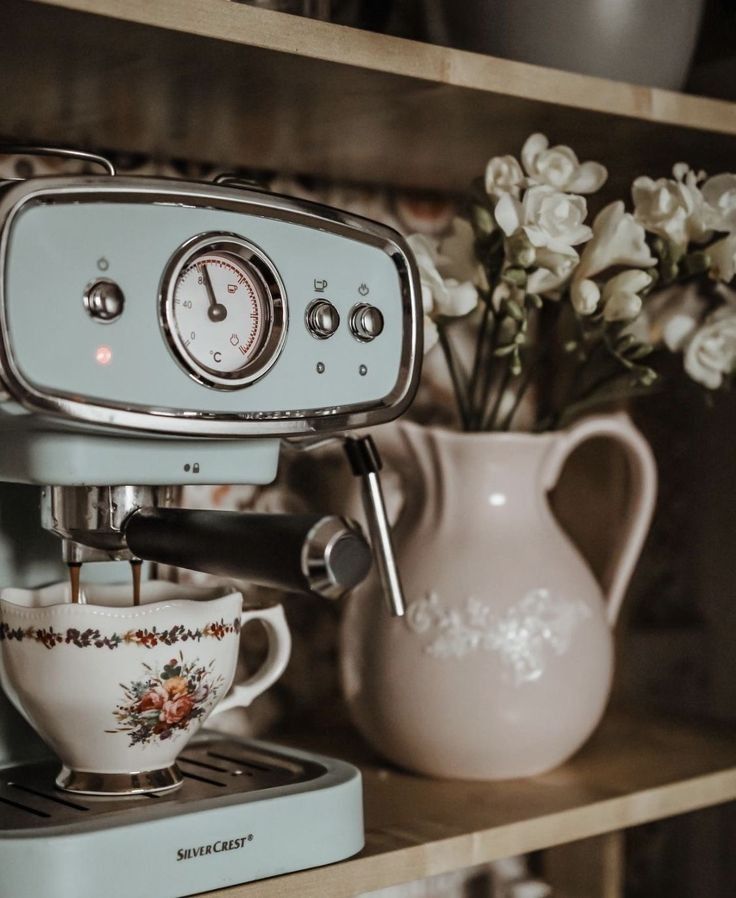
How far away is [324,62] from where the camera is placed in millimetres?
628

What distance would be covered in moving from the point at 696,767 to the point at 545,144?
1.38 feet

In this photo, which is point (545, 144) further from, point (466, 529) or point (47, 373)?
point (47, 373)

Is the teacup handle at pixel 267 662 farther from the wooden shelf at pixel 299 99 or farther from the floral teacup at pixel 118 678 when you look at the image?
the wooden shelf at pixel 299 99

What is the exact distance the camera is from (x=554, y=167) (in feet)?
2.41

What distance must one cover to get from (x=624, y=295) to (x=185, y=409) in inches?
12.7

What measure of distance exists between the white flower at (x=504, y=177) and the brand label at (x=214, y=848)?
396 mm

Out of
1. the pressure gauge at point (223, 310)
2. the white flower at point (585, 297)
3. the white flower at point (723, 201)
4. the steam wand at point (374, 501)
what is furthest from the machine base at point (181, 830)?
the white flower at point (723, 201)

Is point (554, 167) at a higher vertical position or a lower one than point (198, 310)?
higher

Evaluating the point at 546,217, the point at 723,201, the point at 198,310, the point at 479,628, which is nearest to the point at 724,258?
the point at 723,201

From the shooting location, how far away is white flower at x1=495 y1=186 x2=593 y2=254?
714mm

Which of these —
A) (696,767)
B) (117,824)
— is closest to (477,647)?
(696,767)

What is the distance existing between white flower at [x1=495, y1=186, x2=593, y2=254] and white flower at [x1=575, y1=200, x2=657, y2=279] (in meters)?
0.03

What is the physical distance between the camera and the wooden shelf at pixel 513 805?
24.9 inches

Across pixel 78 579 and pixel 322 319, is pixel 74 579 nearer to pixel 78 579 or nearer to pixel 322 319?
pixel 78 579
